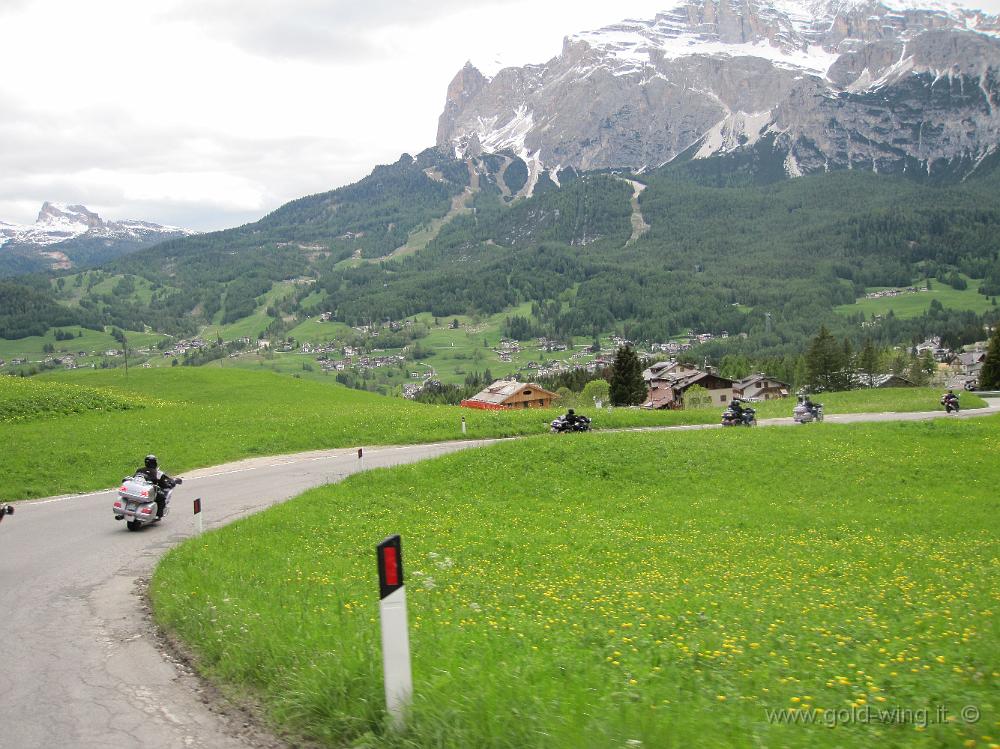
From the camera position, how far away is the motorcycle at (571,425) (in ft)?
131

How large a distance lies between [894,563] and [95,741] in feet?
48.4

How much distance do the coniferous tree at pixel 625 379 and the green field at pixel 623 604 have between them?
5743 cm

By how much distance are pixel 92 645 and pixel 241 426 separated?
30.2 m

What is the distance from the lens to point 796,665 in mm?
7898

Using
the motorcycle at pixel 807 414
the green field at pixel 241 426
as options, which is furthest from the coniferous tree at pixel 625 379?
the motorcycle at pixel 807 414

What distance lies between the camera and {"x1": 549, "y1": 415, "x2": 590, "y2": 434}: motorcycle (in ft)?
131

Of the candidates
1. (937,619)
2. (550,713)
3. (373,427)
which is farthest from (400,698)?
(373,427)

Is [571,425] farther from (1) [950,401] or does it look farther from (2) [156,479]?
(1) [950,401]

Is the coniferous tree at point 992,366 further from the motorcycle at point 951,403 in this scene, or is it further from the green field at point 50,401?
the green field at point 50,401

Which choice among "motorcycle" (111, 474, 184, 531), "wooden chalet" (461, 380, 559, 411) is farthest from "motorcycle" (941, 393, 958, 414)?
"wooden chalet" (461, 380, 559, 411)

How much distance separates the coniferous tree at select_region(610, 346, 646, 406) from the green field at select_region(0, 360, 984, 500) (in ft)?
92.0

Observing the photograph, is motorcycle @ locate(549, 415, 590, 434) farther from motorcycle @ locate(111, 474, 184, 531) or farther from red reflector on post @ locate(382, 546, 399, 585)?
red reflector on post @ locate(382, 546, 399, 585)

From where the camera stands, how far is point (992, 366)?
247 ft

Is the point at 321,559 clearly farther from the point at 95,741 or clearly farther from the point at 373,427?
the point at 373,427
